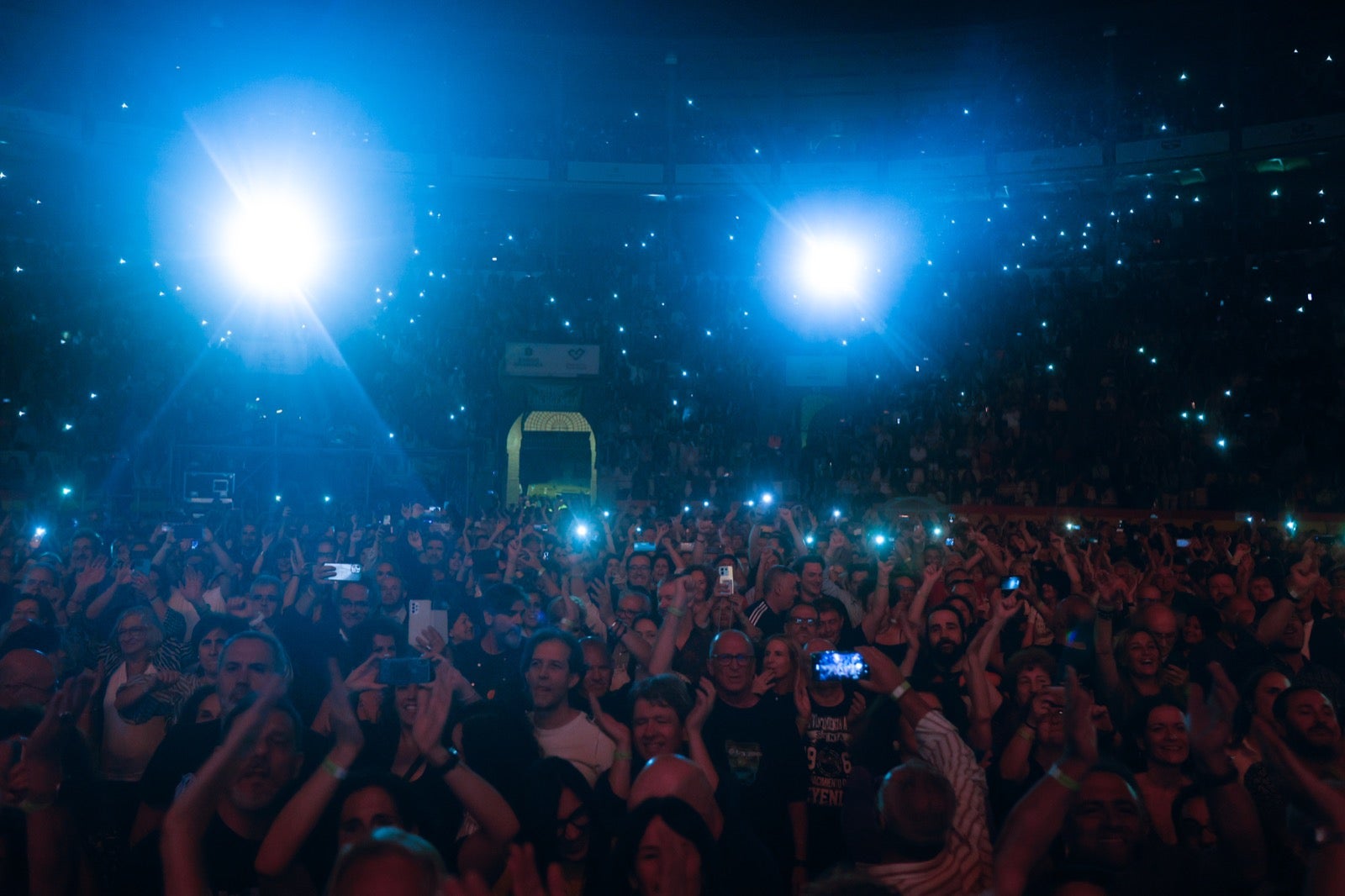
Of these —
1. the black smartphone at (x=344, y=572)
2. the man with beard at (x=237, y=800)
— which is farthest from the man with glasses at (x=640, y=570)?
the man with beard at (x=237, y=800)

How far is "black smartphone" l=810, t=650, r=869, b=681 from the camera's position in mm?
4789

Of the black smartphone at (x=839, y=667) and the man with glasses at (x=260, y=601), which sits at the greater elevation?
the man with glasses at (x=260, y=601)

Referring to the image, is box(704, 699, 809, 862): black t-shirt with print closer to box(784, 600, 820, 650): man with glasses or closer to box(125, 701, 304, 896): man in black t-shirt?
box(784, 600, 820, 650): man with glasses

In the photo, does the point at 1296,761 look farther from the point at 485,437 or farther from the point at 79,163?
the point at 79,163

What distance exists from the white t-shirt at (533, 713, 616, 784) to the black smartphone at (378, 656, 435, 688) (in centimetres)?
64

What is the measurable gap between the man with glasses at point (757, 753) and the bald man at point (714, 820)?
0.51 m

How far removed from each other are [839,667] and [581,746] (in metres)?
1.26

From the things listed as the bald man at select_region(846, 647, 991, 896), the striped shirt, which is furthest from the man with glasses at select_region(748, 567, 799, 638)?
the bald man at select_region(846, 647, 991, 896)

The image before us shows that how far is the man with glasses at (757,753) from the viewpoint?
4.49 meters

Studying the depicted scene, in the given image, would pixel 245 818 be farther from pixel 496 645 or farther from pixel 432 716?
pixel 496 645

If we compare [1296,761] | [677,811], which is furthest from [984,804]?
[677,811]

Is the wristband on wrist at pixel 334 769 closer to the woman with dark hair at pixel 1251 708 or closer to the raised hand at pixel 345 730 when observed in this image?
the raised hand at pixel 345 730

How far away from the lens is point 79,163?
28703 millimetres

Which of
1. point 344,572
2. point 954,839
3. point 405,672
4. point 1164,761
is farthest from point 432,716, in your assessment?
point 344,572
